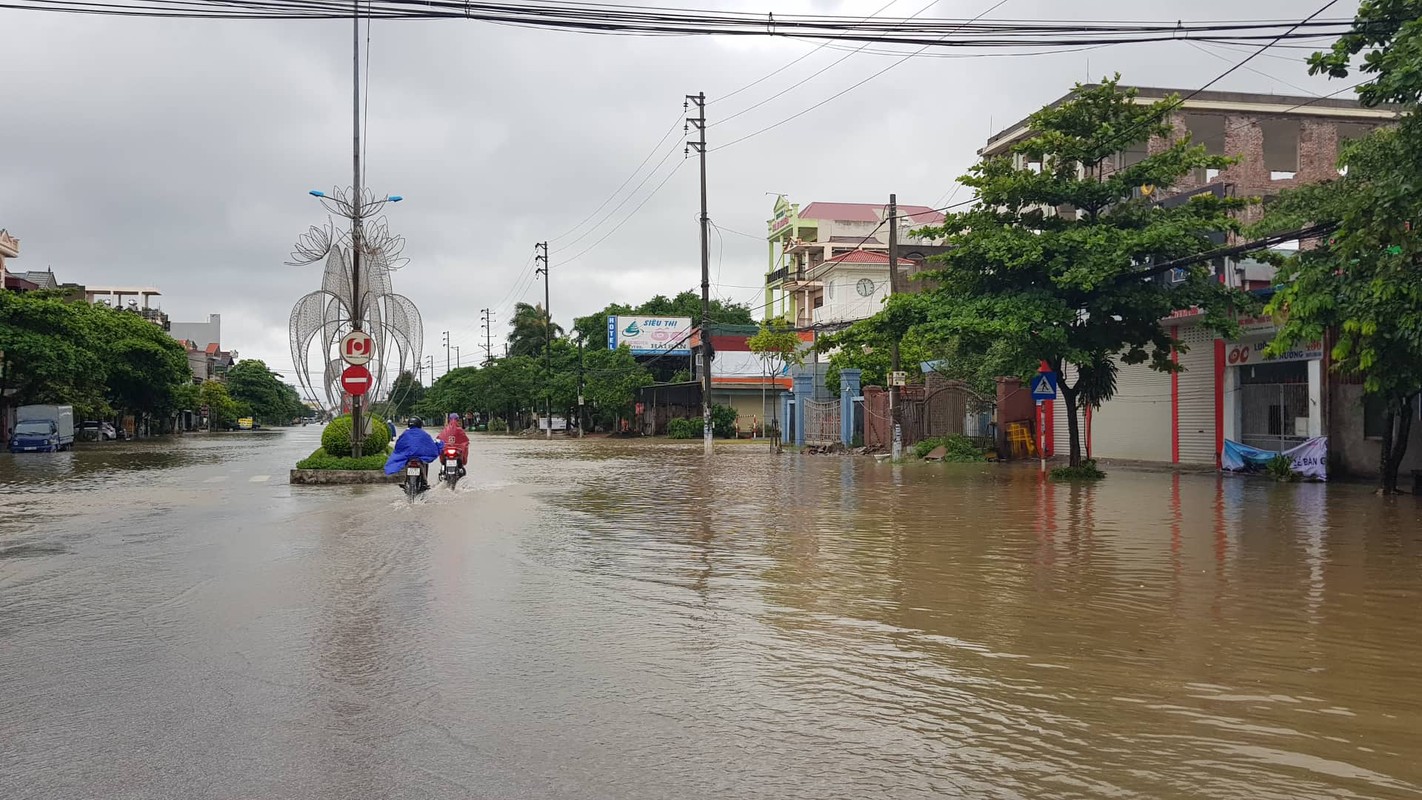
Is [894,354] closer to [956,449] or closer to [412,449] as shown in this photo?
[956,449]

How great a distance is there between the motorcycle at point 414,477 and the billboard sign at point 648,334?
53203 mm

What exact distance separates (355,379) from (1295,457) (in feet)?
65.4

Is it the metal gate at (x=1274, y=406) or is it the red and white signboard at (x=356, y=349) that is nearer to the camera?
the red and white signboard at (x=356, y=349)

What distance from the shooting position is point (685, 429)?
6062 centimetres

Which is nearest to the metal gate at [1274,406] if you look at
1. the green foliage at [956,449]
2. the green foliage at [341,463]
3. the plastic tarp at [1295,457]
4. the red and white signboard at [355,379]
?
the plastic tarp at [1295,457]

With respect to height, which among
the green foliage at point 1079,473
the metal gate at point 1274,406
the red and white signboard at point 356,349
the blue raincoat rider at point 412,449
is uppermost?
the red and white signboard at point 356,349

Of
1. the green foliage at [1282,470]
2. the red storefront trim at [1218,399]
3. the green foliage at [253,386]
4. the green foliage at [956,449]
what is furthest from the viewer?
the green foliage at [253,386]

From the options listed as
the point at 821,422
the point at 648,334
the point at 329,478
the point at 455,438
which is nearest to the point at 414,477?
the point at 455,438

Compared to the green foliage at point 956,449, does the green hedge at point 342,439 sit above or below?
above

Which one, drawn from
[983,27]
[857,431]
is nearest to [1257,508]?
[983,27]

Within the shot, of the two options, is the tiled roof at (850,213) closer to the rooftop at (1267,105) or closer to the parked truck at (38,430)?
the rooftop at (1267,105)

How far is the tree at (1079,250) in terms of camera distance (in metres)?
20.5

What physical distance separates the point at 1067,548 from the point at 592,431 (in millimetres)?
69036

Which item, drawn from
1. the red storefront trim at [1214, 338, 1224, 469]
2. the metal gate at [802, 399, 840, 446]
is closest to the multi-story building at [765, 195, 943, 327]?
the metal gate at [802, 399, 840, 446]
